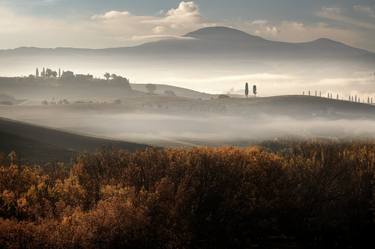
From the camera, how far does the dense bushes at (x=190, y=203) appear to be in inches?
2213

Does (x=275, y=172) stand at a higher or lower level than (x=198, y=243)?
higher

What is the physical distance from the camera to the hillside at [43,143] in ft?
389

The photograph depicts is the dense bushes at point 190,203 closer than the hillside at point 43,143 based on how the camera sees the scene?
Yes

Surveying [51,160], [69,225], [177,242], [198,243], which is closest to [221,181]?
[198,243]

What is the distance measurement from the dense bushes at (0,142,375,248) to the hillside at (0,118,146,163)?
35713mm

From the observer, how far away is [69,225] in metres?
54.8

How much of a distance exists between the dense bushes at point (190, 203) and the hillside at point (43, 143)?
3571cm

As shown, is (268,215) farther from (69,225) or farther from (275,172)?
(69,225)

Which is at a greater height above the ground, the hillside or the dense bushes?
the hillside

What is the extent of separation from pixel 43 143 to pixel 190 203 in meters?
74.4

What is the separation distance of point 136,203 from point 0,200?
1733cm

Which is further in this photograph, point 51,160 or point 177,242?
point 51,160

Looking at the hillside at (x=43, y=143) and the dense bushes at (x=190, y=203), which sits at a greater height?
the hillside at (x=43, y=143)

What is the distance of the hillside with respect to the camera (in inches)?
4673
